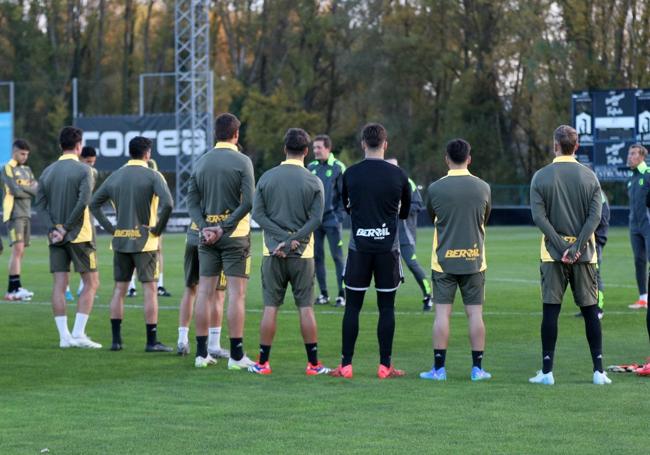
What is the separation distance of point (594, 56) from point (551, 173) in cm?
4393

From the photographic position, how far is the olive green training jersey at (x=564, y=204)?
1026 cm

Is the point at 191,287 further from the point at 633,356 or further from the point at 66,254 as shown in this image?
the point at 633,356

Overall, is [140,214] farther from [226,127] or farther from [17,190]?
[17,190]

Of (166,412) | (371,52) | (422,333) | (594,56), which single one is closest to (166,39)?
(371,52)

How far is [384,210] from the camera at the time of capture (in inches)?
417

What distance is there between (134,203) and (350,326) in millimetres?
2851

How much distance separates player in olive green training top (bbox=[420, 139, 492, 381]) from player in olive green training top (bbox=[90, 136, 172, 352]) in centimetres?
301

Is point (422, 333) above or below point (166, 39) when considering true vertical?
below

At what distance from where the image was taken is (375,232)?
10609 millimetres

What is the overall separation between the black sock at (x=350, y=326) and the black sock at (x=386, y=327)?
193 mm

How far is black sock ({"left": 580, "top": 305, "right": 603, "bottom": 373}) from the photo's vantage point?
1027cm

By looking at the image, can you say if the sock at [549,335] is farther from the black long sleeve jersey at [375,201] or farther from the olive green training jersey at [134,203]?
the olive green training jersey at [134,203]

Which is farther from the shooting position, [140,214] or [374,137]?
[140,214]

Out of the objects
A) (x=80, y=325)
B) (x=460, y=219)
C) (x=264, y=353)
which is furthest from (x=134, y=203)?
(x=460, y=219)
